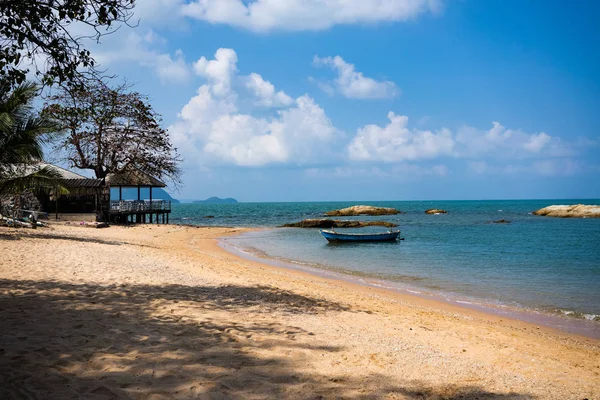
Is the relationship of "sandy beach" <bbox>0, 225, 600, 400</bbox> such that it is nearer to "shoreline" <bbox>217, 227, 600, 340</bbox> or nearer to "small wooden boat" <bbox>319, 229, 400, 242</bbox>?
"shoreline" <bbox>217, 227, 600, 340</bbox>

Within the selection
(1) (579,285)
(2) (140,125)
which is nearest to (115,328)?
(1) (579,285)

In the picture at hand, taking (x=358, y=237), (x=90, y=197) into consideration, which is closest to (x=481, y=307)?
(x=358, y=237)

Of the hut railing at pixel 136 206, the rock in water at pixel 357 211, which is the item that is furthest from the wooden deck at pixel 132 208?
the rock in water at pixel 357 211

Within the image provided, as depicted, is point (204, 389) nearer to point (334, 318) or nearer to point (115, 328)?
point (115, 328)

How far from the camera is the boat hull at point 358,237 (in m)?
30.9

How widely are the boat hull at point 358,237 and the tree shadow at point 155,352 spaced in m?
22.8

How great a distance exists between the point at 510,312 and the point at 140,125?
29.0m

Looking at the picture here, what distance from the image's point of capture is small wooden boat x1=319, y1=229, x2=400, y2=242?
30922 millimetres

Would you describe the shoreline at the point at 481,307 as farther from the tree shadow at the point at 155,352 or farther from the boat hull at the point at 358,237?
the boat hull at the point at 358,237

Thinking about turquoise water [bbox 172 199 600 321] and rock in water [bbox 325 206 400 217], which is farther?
rock in water [bbox 325 206 400 217]

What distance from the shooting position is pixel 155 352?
533cm

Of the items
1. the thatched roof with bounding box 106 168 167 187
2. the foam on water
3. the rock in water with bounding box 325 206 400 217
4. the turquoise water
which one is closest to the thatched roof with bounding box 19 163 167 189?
the thatched roof with bounding box 106 168 167 187

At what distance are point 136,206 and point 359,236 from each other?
20.0 meters

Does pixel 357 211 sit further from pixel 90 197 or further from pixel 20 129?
pixel 20 129
